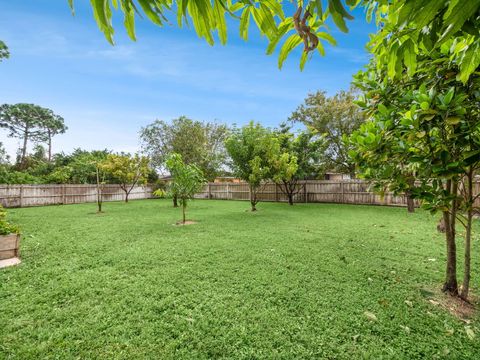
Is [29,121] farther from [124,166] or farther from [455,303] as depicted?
[455,303]

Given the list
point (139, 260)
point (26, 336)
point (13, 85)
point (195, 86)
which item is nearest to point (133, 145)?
point (195, 86)

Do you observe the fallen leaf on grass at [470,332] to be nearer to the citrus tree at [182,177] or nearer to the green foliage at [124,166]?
the citrus tree at [182,177]

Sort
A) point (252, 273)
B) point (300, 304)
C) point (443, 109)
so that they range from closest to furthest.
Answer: point (443, 109), point (300, 304), point (252, 273)

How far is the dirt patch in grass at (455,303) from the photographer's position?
250 cm

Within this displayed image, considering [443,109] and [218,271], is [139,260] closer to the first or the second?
Answer: [218,271]

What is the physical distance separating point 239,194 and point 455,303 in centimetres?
1776

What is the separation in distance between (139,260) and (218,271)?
1.47m

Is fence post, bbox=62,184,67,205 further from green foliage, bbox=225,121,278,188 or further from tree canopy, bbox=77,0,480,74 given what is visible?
tree canopy, bbox=77,0,480,74

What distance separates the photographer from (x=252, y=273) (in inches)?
138

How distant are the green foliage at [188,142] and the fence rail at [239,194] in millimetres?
4276

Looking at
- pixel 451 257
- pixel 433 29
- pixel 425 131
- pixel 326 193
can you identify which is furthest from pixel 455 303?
pixel 326 193

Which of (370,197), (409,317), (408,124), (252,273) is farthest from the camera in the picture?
(370,197)

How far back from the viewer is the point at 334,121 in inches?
669

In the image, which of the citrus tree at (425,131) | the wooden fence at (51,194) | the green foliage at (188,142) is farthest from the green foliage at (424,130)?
the green foliage at (188,142)
